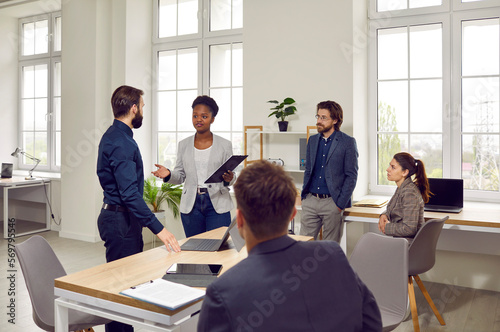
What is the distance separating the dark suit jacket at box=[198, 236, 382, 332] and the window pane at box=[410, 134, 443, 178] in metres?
3.87

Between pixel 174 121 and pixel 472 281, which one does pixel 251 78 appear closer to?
pixel 174 121

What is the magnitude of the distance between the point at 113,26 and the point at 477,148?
4660mm

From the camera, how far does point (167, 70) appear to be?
20.9 feet

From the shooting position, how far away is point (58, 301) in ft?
6.38

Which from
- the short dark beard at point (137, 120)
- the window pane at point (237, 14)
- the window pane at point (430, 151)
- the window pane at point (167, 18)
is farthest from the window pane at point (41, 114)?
the window pane at point (430, 151)

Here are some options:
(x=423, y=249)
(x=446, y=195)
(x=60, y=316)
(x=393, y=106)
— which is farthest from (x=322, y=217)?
(x=60, y=316)

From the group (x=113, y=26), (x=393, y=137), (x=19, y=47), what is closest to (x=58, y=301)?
(x=393, y=137)

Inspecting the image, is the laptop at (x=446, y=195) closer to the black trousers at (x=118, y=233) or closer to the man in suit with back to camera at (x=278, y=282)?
the black trousers at (x=118, y=233)

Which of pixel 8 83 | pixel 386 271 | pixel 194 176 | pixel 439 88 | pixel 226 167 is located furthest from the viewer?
pixel 8 83

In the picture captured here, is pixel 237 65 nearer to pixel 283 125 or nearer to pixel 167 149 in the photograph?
pixel 283 125

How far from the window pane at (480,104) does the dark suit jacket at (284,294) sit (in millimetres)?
3894

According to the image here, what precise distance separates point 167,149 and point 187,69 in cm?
112

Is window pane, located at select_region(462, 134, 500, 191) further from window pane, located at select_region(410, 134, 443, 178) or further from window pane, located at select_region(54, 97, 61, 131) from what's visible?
window pane, located at select_region(54, 97, 61, 131)

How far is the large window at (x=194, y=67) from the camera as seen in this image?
5.83 meters
